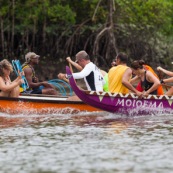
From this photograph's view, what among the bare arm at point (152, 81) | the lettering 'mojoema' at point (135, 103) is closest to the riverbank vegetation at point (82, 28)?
the bare arm at point (152, 81)

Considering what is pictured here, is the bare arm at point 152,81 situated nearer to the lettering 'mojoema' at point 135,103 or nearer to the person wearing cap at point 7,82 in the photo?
the lettering 'mojoema' at point 135,103

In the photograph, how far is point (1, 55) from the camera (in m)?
34.7

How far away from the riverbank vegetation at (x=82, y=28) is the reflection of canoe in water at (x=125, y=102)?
1586 centimetres

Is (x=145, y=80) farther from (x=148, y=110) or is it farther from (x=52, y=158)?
(x=52, y=158)

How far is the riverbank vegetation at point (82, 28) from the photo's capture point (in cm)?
3409

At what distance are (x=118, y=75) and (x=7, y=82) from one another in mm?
2307

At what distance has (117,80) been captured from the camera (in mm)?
17750

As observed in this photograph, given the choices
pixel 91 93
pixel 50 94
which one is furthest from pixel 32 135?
pixel 50 94

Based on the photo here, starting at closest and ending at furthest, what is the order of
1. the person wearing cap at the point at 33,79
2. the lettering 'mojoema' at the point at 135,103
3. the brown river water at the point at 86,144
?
the brown river water at the point at 86,144, the lettering 'mojoema' at the point at 135,103, the person wearing cap at the point at 33,79

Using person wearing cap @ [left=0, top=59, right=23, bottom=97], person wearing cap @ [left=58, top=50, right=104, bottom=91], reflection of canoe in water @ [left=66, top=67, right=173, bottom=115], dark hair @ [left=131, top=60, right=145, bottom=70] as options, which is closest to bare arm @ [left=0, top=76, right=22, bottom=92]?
person wearing cap @ [left=0, top=59, right=23, bottom=97]

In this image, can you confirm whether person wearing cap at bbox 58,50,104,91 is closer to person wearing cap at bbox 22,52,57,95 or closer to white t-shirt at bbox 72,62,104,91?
white t-shirt at bbox 72,62,104,91

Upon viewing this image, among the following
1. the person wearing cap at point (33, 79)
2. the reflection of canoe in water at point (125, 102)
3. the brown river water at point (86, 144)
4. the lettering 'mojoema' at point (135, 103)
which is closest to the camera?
the brown river water at point (86, 144)

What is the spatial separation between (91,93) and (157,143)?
4137 millimetres

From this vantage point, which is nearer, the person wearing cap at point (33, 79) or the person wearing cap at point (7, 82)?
the person wearing cap at point (7, 82)
